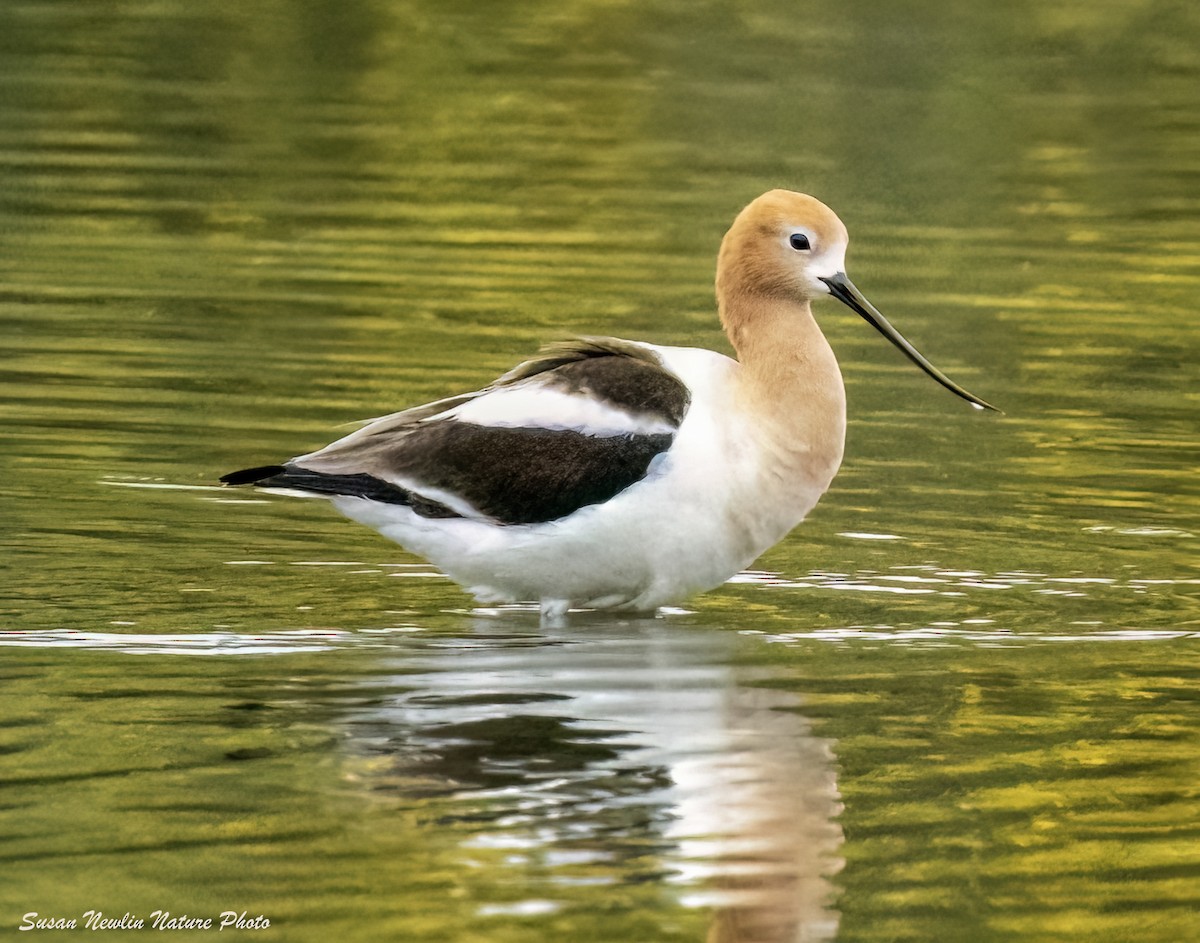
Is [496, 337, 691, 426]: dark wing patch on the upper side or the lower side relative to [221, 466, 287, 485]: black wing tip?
upper

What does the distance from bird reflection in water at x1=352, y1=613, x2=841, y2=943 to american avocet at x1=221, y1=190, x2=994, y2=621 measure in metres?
0.29

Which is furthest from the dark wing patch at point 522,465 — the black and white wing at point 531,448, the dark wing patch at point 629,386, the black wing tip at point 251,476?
the black wing tip at point 251,476

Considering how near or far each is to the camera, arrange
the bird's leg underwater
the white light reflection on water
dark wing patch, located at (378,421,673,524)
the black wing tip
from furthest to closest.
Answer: the bird's leg underwater
the black wing tip
dark wing patch, located at (378,421,673,524)
the white light reflection on water

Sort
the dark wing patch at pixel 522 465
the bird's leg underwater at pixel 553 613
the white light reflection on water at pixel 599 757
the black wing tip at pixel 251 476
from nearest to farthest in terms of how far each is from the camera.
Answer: the white light reflection on water at pixel 599 757
the dark wing patch at pixel 522 465
the black wing tip at pixel 251 476
the bird's leg underwater at pixel 553 613

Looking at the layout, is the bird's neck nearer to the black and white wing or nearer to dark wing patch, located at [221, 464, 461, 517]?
the black and white wing

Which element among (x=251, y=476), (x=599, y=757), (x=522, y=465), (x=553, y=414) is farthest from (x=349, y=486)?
(x=599, y=757)

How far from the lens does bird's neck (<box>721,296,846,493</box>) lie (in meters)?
8.78

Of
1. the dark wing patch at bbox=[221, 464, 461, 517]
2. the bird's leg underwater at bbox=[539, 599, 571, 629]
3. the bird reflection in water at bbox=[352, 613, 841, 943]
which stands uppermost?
the dark wing patch at bbox=[221, 464, 461, 517]

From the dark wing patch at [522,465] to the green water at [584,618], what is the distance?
465 mm

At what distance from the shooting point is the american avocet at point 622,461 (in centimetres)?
857

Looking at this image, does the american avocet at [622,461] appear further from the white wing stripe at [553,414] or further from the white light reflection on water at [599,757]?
the white light reflection on water at [599,757]

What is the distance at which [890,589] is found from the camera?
9.45 m

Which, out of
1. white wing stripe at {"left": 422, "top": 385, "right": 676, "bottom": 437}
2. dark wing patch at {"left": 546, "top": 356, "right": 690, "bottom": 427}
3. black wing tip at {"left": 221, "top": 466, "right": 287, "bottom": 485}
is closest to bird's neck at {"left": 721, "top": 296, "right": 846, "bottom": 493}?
dark wing patch at {"left": 546, "top": 356, "right": 690, "bottom": 427}

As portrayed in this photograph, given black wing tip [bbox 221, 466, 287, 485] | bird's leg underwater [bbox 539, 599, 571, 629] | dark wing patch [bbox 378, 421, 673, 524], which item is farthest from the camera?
bird's leg underwater [bbox 539, 599, 571, 629]
